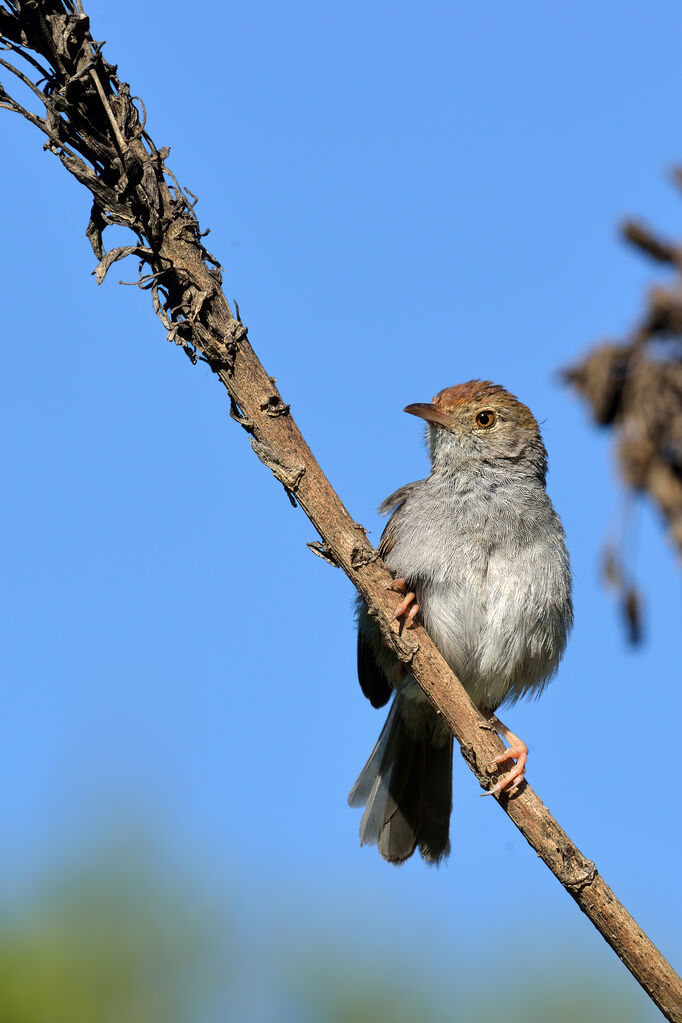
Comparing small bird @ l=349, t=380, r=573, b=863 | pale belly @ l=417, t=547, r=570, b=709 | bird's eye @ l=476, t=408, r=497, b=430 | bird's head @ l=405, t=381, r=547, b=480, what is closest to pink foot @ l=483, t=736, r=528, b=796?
small bird @ l=349, t=380, r=573, b=863

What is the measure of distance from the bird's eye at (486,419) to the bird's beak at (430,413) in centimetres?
22

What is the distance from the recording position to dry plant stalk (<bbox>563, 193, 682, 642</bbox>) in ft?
5.12

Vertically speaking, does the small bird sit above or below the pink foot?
above

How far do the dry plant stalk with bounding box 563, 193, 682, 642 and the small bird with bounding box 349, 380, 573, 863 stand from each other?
3.66 metres

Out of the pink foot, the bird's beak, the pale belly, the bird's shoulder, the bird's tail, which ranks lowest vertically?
the pink foot

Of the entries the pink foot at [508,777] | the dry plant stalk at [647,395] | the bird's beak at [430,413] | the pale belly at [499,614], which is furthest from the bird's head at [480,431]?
the dry plant stalk at [647,395]

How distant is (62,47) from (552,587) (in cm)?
396

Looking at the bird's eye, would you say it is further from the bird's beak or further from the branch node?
the branch node

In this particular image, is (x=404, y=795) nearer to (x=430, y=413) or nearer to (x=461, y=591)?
(x=461, y=591)

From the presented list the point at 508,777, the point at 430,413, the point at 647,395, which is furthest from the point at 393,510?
the point at 647,395

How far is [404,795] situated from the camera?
6.52 meters

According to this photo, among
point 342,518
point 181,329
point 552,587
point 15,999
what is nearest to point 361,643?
point 552,587

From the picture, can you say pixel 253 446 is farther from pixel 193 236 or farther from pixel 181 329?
pixel 193 236

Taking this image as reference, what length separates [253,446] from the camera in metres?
4.10
